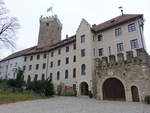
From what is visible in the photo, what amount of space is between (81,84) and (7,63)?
32832 millimetres

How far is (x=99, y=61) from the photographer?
75.2 feet

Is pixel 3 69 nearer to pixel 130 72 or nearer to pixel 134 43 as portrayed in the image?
pixel 134 43

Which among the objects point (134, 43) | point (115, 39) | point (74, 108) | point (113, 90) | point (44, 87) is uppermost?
point (115, 39)

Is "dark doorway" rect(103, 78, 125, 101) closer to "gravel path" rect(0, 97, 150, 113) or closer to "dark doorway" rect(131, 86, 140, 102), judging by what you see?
"dark doorway" rect(131, 86, 140, 102)

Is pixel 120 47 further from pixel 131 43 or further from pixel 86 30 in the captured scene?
pixel 86 30

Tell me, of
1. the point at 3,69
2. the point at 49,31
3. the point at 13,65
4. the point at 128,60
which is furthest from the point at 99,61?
the point at 3,69

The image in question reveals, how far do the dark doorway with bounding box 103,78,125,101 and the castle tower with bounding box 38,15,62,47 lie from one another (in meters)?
27.8

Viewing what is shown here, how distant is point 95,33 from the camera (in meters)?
29.8

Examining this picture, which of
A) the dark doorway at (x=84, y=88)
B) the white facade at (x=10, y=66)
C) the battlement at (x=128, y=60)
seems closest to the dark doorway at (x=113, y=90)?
the battlement at (x=128, y=60)

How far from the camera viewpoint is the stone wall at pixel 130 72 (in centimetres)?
1806

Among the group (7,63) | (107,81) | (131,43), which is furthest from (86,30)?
(7,63)

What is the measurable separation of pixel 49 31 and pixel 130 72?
1288 inches

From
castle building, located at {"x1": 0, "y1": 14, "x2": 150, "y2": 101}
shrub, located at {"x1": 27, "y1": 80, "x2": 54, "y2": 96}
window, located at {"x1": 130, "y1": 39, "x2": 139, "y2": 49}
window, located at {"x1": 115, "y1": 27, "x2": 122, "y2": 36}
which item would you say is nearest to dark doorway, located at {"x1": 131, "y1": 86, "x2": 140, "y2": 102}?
castle building, located at {"x1": 0, "y1": 14, "x2": 150, "y2": 101}

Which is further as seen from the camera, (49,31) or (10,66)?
(10,66)
